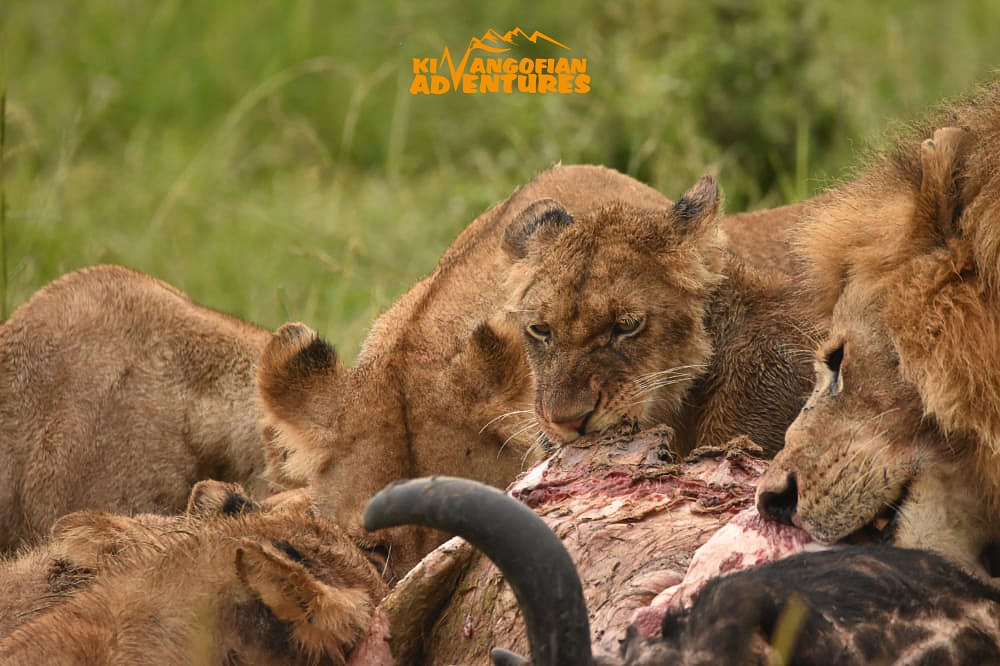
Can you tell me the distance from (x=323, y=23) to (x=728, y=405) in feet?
22.9

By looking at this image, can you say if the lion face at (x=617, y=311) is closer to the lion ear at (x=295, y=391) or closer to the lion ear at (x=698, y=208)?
the lion ear at (x=698, y=208)

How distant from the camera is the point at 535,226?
4.63 metres

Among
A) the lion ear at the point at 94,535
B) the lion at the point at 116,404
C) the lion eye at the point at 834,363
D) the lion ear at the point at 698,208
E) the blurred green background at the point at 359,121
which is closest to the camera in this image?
the lion eye at the point at 834,363

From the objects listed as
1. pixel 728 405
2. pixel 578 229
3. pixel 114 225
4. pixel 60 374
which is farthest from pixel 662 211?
pixel 114 225

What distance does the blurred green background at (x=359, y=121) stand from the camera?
793cm

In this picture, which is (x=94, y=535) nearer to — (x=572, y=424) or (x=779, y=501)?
(x=572, y=424)

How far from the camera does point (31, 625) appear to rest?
3326 mm

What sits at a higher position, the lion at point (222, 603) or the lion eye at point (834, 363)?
the lion eye at point (834, 363)

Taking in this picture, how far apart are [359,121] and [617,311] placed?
645 centimetres

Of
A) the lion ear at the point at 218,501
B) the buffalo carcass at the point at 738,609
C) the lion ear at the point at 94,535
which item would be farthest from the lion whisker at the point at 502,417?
the buffalo carcass at the point at 738,609

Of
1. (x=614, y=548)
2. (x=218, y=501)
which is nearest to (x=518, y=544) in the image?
(x=614, y=548)

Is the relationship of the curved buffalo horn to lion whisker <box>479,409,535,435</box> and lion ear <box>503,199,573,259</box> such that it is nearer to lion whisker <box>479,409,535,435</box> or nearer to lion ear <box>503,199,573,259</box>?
lion whisker <box>479,409,535,435</box>

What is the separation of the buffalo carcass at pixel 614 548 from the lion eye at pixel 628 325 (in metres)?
0.60

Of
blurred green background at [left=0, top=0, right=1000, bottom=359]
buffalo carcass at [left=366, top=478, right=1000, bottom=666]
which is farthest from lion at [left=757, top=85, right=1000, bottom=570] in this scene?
blurred green background at [left=0, top=0, right=1000, bottom=359]
